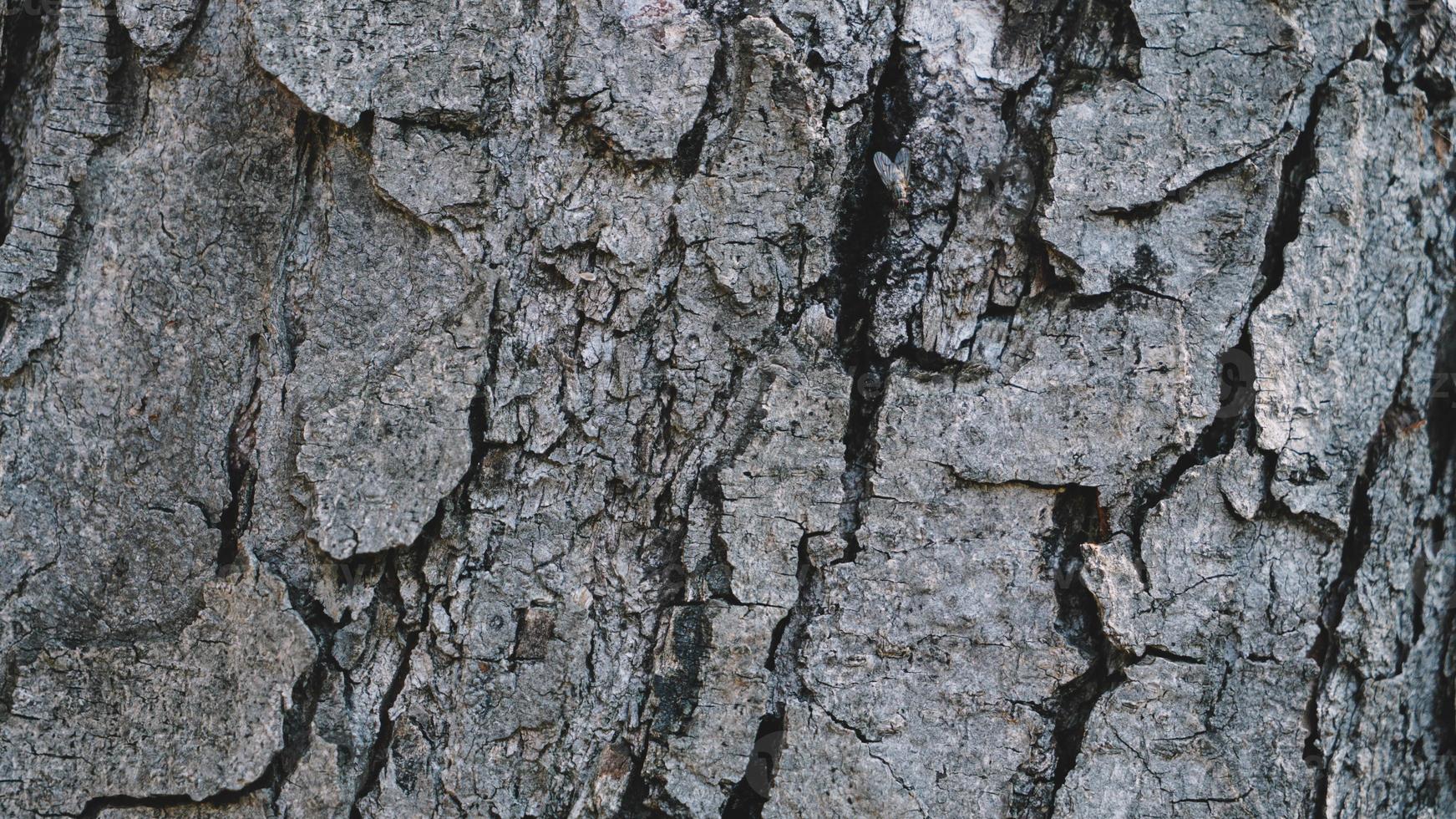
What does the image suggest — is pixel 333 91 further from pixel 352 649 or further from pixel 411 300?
pixel 352 649

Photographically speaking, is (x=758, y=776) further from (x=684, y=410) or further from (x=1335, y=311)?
(x=1335, y=311)

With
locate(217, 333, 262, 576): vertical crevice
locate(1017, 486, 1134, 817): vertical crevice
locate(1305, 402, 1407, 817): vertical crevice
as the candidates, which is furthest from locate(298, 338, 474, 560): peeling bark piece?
locate(1305, 402, 1407, 817): vertical crevice

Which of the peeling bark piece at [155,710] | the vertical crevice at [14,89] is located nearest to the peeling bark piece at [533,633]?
the peeling bark piece at [155,710]

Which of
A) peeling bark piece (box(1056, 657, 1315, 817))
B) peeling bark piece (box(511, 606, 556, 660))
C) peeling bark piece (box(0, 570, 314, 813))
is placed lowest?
A: peeling bark piece (box(0, 570, 314, 813))

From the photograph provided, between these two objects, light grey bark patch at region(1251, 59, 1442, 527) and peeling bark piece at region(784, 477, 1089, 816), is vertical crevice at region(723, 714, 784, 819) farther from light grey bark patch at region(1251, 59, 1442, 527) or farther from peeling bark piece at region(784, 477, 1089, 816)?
light grey bark patch at region(1251, 59, 1442, 527)

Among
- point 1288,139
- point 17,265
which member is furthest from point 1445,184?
point 17,265
